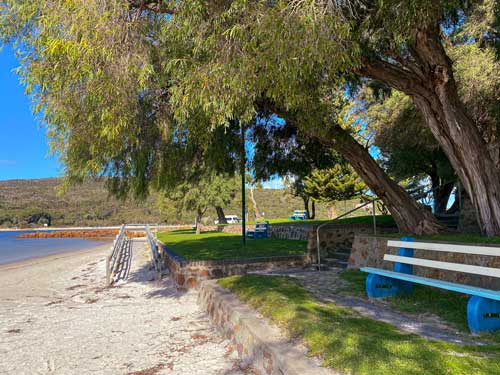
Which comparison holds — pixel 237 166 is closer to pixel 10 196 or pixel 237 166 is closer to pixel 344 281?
pixel 344 281

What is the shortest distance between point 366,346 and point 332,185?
23.6 m

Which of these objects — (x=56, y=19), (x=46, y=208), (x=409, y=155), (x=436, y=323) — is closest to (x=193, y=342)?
(x=436, y=323)

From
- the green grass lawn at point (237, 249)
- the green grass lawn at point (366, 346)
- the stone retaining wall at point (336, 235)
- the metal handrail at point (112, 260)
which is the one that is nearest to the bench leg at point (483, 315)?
the green grass lawn at point (366, 346)

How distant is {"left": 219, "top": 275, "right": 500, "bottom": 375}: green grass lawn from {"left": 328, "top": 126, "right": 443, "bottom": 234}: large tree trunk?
4.10 m

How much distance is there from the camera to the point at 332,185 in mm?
26484

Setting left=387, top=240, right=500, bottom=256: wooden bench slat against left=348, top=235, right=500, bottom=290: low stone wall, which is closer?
left=387, top=240, right=500, bottom=256: wooden bench slat

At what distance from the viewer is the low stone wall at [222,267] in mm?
8742

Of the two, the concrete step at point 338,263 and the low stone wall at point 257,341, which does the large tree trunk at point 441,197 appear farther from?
the low stone wall at point 257,341

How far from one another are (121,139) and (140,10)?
2.17 m

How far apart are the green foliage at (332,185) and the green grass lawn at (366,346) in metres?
21.9

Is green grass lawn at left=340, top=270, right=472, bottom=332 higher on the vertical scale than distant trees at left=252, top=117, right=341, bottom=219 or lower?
lower

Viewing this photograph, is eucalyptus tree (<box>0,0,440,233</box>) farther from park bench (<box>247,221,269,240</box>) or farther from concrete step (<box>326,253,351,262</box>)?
park bench (<box>247,221,269,240</box>)

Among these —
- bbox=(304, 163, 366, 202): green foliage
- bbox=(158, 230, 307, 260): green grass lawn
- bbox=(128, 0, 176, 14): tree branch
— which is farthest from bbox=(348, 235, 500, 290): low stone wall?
bbox=(304, 163, 366, 202): green foliage

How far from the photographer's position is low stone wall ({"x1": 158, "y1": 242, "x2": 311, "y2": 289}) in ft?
28.7
